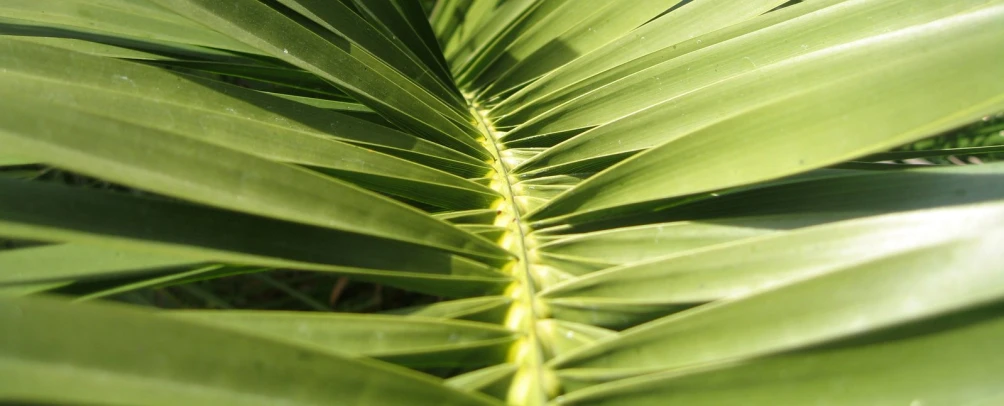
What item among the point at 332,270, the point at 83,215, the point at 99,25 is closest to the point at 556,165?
the point at 332,270

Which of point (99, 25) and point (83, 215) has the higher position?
point (99, 25)

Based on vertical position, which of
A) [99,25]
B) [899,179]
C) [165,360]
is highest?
[99,25]

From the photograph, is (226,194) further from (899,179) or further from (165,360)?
(899,179)

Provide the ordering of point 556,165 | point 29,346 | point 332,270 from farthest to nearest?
point 556,165 → point 332,270 → point 29,346

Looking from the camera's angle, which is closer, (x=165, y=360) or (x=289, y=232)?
(x=165, y=360)
